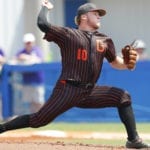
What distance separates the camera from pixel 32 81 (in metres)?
13.5

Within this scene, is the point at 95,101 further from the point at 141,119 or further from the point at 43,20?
the point at 141,119

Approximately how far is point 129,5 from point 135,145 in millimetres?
10497

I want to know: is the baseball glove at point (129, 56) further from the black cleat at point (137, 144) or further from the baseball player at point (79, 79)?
the black cleat at point (137, 144)

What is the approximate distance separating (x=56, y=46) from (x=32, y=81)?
4.44 metres

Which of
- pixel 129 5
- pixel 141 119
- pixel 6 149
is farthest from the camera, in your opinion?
pixel 129 5

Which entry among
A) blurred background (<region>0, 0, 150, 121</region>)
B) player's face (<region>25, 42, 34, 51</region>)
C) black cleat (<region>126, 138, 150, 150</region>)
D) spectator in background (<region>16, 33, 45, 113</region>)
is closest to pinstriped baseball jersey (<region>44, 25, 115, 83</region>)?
black cleat (<region>126, 138, 150, 150</region>)

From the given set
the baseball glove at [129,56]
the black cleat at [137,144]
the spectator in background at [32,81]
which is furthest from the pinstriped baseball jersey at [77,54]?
the spectator in background at [32,81]

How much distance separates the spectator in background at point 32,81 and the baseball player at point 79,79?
5427 mm

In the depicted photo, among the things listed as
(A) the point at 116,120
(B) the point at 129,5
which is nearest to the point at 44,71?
(A) the point at 116,120

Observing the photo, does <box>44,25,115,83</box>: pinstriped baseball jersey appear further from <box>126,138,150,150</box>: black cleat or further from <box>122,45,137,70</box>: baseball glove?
<box>126,138,150,150</box>: black cleat

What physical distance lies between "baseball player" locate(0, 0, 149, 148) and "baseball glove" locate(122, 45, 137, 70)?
0.23m

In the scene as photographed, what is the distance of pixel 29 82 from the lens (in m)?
13.6

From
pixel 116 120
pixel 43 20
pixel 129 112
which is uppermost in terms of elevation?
pixel 43 20

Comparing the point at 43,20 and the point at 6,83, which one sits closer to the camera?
the point at 43,20
